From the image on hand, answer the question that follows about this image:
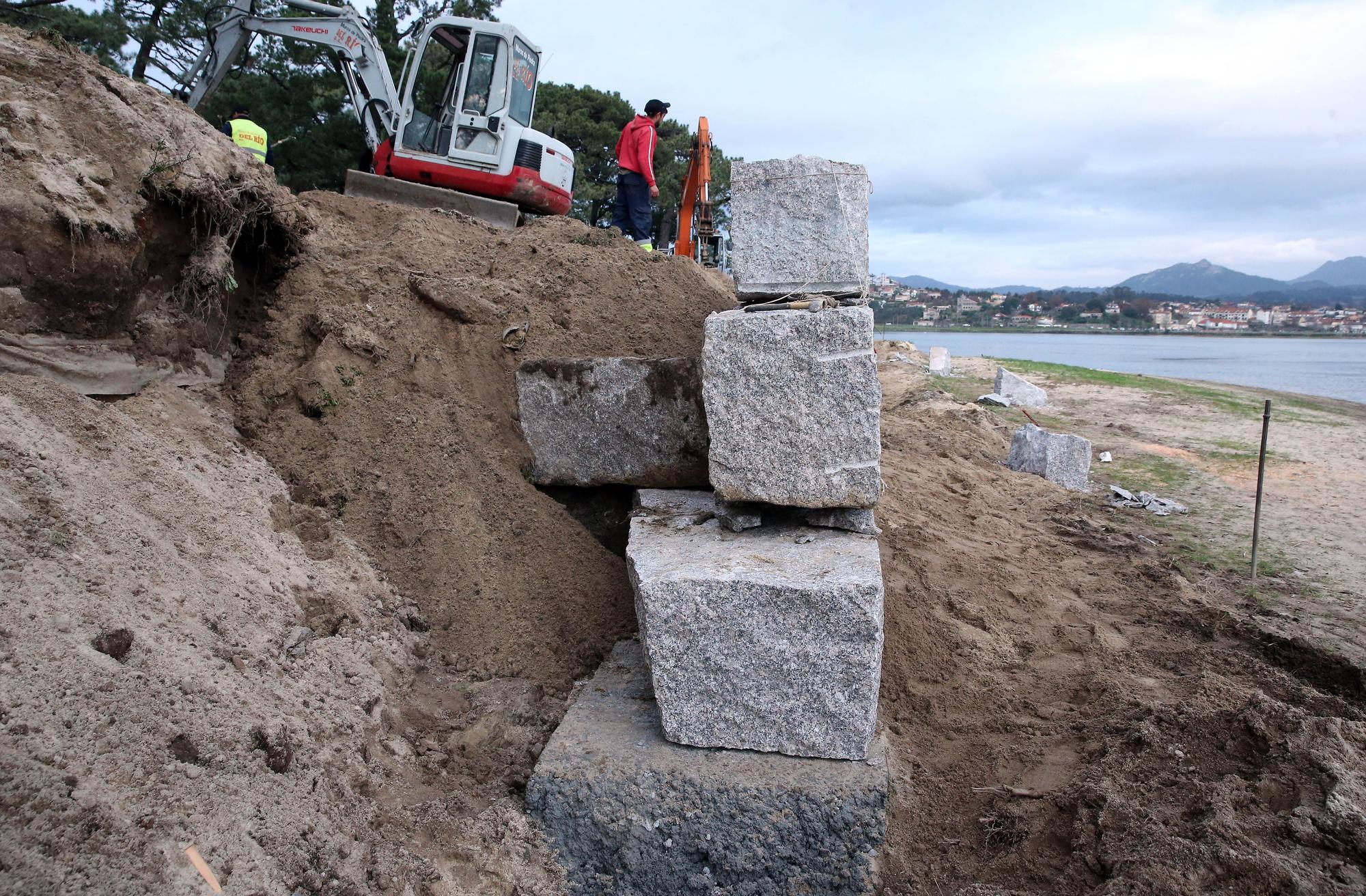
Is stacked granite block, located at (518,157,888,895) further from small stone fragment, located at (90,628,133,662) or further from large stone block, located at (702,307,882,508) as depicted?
small stone fragment, located at (90,628,133,662)

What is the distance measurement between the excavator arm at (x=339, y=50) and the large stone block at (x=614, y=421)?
605cm

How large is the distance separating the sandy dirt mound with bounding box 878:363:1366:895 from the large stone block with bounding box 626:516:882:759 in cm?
49

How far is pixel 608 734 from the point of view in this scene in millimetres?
2662

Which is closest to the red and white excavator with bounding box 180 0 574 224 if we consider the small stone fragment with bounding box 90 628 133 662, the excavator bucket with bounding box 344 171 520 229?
the excavator bucket with bounding box 344 171 520 229

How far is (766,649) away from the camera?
8.22 ft

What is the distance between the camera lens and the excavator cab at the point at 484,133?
755cm

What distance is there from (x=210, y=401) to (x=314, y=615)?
A: 3.89ft

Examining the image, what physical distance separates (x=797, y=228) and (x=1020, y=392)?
9.49 m

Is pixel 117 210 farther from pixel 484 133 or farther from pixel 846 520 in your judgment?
pixel 484 133

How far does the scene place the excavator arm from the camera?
8.39 metres

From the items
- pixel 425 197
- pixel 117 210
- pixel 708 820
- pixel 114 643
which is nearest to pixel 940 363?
pixel 425 197

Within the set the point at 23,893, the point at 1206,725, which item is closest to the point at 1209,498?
the point at 1206,725

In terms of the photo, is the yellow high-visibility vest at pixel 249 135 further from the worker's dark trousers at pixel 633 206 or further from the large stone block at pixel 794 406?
the large stone block at pixel 794 406

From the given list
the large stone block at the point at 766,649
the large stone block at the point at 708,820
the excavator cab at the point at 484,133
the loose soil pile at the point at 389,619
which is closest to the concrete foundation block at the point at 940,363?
the excavator cab at the point at 484,133
